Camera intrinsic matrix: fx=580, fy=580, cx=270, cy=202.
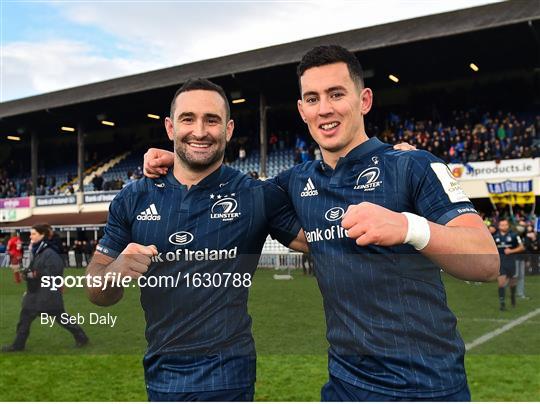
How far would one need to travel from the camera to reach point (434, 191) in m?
1.85

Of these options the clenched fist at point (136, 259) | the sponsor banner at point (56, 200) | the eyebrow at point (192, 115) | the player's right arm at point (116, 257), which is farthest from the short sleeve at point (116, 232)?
the sponsor banner at point (56, 200)

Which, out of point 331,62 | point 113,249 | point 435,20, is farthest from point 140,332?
point 435,20

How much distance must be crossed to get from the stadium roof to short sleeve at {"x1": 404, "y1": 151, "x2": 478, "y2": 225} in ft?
58.7

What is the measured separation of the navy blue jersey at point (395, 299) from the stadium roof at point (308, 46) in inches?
705

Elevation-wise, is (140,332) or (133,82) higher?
(133,82)

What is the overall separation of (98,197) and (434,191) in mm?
26648

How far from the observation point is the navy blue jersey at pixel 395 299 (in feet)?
6.26

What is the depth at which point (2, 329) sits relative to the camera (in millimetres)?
2971

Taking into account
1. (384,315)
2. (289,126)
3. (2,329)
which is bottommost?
(2,329)

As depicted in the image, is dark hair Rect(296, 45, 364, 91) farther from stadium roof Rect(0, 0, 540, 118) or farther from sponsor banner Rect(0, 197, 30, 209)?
sponsor banner Rect(0, 197, 30, 209)

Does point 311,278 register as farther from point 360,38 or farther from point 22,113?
point 22,113

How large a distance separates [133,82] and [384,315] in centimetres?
2867

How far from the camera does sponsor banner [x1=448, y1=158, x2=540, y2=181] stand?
17531 millimetres

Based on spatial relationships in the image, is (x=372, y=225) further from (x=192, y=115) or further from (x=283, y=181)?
(x=192, y=115)
